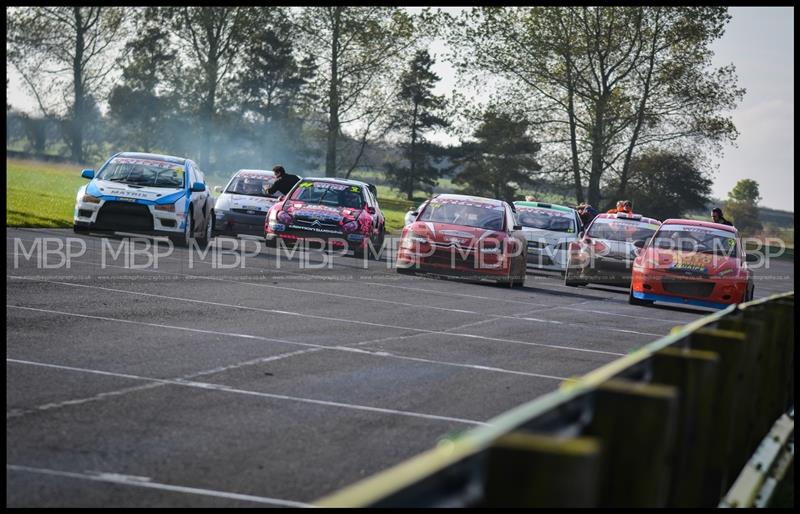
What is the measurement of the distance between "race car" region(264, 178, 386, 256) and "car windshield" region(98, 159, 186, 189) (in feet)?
6.97

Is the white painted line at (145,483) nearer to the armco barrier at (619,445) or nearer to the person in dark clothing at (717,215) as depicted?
the armco barrier at (619,445)

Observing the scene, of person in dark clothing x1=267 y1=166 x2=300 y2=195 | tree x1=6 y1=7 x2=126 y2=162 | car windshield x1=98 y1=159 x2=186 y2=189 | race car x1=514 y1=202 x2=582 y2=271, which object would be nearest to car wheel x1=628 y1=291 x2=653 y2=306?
race car x1=514 y1=202 x2=582 y2=271

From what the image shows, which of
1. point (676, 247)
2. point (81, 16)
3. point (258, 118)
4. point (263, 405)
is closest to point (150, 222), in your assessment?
point (676, 247)

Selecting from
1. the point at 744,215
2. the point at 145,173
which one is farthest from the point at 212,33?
the point at 744,215

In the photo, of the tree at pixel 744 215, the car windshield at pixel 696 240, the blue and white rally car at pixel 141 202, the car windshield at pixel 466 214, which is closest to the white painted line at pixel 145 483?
the car windshield at pixel 696 240

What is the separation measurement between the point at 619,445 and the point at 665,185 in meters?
66.1

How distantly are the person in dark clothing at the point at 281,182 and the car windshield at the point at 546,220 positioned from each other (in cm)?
520

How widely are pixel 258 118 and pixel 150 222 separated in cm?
6906

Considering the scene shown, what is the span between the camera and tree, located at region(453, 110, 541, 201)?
196 ft

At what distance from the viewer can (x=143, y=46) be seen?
80.8 m

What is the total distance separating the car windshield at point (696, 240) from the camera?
20438mm

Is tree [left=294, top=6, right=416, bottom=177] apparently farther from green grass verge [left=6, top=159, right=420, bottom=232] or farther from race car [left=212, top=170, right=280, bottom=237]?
race car [left=212, top=170, right=280, bottom=237]

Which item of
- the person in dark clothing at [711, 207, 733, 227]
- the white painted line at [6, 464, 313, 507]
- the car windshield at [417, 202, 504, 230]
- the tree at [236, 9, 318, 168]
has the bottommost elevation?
the white painted line at [6, 464, 313, 507]

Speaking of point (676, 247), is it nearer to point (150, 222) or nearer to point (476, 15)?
point (150, 222)
